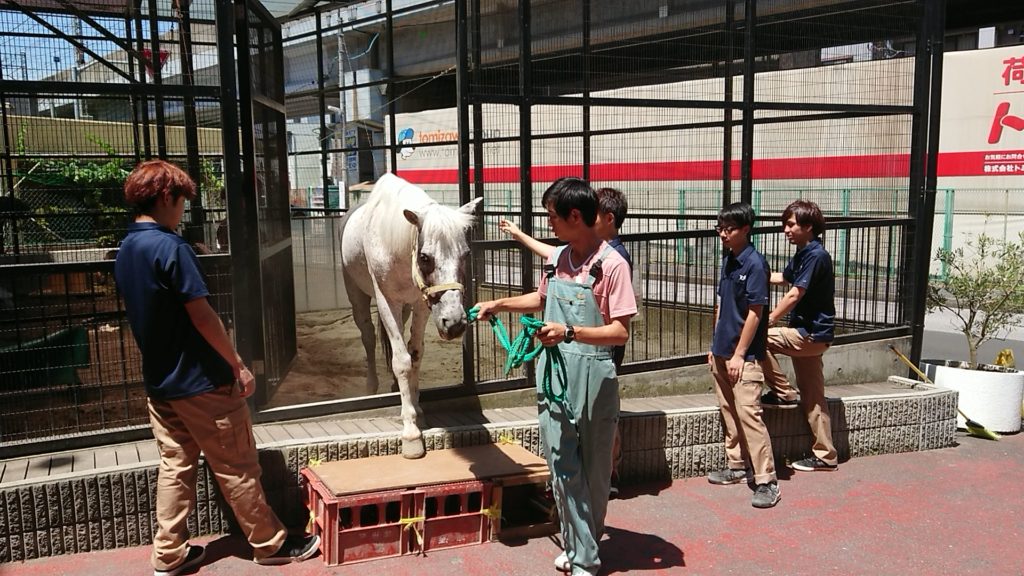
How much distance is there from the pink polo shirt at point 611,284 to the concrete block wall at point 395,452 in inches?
60.4

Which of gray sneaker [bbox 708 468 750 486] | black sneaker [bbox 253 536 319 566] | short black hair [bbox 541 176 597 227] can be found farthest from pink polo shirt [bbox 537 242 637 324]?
gray sneaker [bbox 708 468 750 486]

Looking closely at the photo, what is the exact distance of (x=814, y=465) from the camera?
16.4 feet

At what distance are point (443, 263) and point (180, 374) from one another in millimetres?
1228

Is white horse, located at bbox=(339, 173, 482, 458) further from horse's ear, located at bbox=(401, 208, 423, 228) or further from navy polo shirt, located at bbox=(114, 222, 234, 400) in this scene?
navy polo shirt, located at bbox=(114, 222, 234, 400)

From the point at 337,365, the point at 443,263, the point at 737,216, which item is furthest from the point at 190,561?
the point at 337,365

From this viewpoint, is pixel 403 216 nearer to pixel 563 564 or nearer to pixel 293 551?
pixel 293 551

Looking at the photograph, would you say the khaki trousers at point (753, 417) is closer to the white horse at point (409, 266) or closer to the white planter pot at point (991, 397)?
the white horse at point (409, 266)

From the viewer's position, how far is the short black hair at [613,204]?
4.19 metres

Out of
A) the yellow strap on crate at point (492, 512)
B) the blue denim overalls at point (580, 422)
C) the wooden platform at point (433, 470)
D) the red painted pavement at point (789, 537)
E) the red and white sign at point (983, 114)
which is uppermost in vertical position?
the red and white sign at point (983, 114)

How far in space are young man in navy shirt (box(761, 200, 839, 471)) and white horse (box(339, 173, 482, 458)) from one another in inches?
80.9

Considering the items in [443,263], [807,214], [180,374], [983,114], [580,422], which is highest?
[983,114]

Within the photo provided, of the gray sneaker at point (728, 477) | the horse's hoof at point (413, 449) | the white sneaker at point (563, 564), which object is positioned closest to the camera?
the white sneaker at point (563, 564)

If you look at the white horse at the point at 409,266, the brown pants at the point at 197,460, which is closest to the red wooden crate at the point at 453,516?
the white horse at the point at 409,266

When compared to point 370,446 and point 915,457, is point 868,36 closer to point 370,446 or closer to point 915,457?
point 915,457
